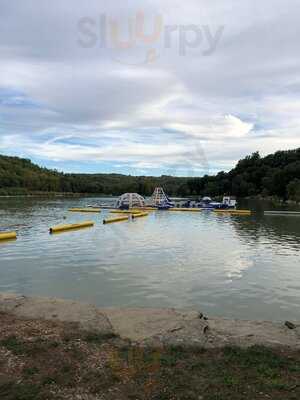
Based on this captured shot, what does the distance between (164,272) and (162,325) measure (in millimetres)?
9992

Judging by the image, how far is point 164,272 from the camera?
1852 centimetres

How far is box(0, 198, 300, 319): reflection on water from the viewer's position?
13.6m

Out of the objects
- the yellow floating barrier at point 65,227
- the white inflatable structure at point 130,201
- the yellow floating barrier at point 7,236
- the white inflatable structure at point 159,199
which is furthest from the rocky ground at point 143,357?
the white inflatable structure at point 159,199

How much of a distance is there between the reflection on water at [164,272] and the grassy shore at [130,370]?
554 centimetres

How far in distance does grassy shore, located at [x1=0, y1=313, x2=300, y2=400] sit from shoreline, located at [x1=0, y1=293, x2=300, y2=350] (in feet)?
1.45

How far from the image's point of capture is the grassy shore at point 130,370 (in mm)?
5406

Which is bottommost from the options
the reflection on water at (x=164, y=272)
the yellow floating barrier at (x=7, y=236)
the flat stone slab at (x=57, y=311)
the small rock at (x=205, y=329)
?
the reflection on water at (x=164, y=272)

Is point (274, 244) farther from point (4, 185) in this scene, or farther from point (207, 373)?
point (4, 185)

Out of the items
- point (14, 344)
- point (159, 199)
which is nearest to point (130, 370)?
point (14, 344)

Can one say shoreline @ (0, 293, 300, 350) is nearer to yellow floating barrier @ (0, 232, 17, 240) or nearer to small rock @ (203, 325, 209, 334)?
small rock @ (203, 325, 209, 334)

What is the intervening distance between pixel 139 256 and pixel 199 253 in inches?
157

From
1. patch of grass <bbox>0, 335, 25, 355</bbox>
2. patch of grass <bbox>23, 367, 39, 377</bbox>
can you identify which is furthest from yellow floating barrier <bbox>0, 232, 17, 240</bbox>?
patch of grass <bbox>23, 367, 39, 377</bbox>

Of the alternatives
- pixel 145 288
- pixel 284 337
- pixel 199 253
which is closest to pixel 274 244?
pixel 199 253

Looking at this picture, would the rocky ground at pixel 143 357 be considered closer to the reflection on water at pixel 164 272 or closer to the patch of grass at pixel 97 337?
the patch of grass at pixel 97 337
